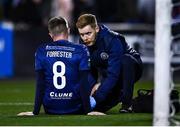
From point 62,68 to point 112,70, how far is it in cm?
54

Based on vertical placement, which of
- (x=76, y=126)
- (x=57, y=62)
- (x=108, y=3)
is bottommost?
(x=76, y=126)

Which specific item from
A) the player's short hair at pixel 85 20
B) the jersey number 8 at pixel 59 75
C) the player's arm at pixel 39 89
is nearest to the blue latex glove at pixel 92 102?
Answer: the jersey number 8 at pixel 59 75

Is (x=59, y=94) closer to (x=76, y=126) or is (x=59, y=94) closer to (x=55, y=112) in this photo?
(x=55, y=112)

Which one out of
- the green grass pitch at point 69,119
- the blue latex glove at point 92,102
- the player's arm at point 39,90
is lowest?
the green grass pitch at point 69,119

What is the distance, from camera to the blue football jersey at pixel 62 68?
7.62 metres

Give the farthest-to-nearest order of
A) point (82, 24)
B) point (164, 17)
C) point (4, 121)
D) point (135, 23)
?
1. point (135, 23)
2. point (82, 24)
3. point (4, 121)
4. point (164, 17)

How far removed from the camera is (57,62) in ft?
25.1

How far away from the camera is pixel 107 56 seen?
26.4 feet

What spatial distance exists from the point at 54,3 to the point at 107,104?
370 inches

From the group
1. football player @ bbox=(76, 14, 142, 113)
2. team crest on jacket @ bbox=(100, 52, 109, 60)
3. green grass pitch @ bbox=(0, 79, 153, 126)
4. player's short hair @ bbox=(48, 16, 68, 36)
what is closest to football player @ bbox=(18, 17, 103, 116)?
player's short hair @ bbox=(48, 16, 68, 36)

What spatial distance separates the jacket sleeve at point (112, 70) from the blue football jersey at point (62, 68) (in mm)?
352

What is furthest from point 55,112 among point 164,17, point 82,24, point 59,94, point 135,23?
point 135,23

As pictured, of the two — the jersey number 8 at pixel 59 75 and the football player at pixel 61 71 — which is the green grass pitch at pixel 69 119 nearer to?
the football player at pixel 61 71

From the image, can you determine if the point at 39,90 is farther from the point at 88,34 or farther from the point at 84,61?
the point at 88,34
